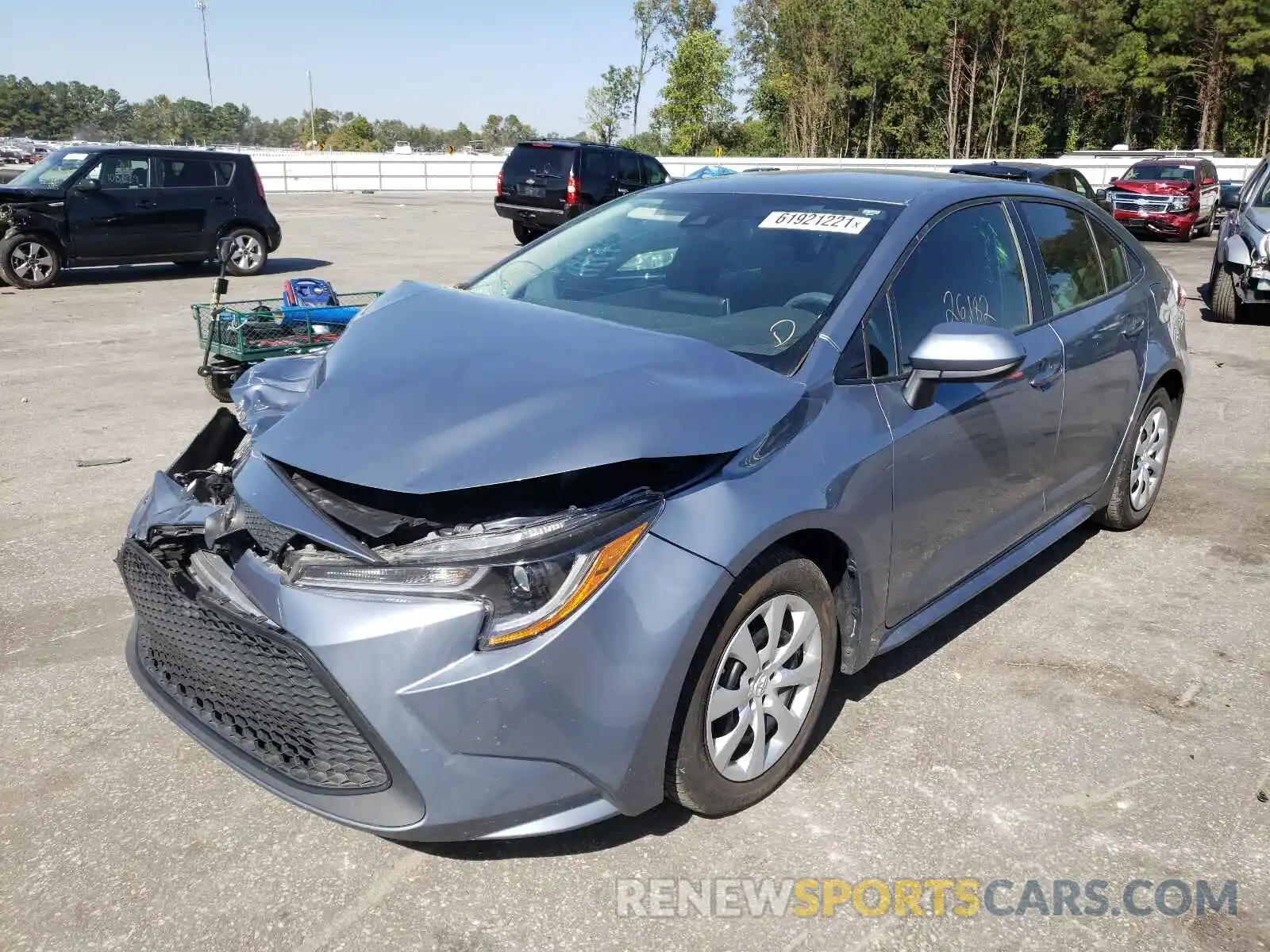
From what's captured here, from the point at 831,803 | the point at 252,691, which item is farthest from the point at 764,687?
the point at 252,691

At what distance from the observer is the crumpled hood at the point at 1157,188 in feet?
70.8

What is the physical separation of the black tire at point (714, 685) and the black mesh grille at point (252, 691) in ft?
2.35

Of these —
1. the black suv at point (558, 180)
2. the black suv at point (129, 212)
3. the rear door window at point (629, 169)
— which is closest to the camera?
the black suv at point (129, 212)

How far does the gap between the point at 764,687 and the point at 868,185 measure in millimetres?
1948

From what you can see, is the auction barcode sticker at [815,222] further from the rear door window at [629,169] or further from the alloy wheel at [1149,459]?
the rear door window at [629,169]

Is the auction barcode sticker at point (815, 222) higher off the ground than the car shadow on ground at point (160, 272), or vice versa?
the auction barcode sticker at point (815, 222)

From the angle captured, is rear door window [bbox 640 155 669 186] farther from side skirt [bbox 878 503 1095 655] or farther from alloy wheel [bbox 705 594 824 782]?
alloy wheel [bbox 705 594 824 782]

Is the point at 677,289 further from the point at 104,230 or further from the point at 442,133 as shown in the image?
the point at 442,133

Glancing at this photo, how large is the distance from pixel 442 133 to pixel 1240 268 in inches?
6473

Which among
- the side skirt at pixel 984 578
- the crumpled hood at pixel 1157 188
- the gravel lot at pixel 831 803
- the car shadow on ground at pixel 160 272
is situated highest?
the crumpled hood at pixel 1157 188

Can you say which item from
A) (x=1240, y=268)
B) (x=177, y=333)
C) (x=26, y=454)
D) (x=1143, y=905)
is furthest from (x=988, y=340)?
(x=1240, y=268)

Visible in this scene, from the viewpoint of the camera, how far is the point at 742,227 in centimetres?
375

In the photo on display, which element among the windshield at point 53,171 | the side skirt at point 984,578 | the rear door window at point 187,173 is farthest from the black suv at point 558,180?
the side skirt at point 984,578

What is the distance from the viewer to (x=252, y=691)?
2.58 metres
